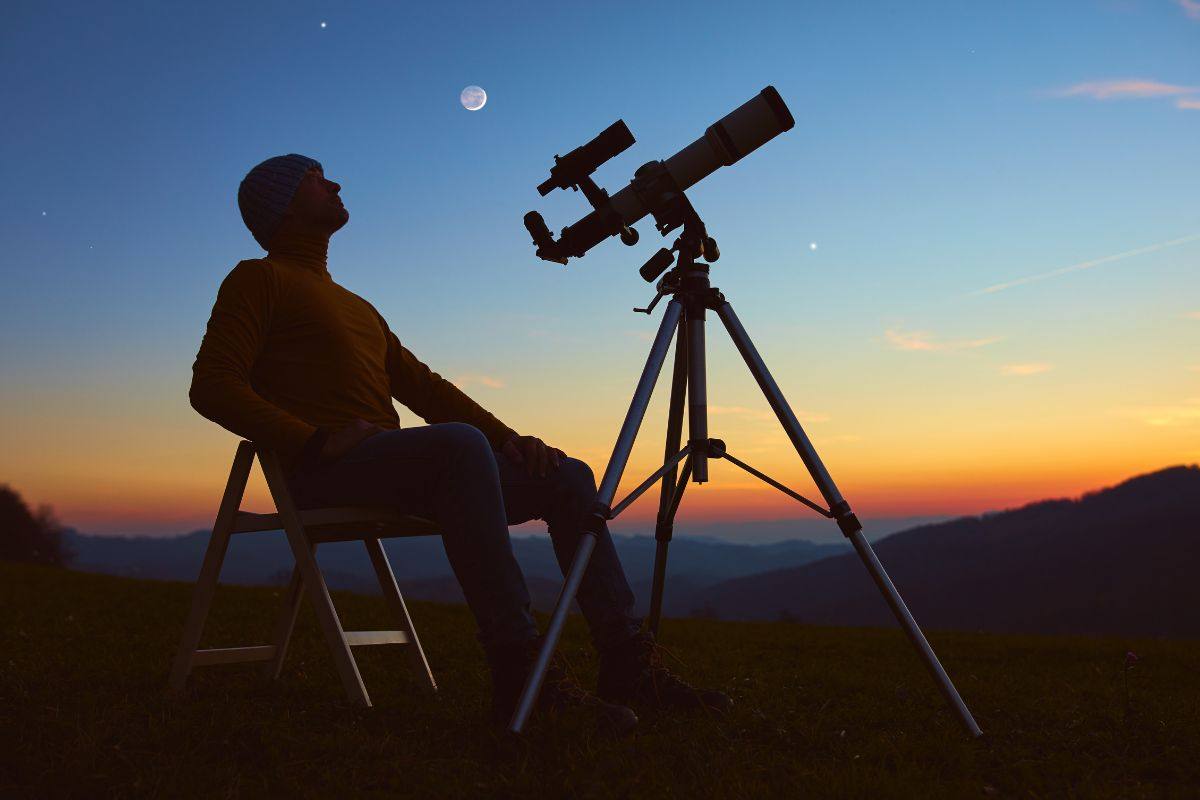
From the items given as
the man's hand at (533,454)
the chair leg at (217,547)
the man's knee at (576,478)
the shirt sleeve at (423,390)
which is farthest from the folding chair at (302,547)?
the shirt sleeve at (423,390)

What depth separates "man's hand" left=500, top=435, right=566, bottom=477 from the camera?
3842mm

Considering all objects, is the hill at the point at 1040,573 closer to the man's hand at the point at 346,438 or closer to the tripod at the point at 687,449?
the tripod at the point at 687,449

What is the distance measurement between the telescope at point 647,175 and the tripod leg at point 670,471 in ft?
1.87

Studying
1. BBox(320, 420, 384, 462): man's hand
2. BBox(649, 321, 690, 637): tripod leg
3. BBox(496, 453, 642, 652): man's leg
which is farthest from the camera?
BBox(649, 321, 690, 637): tripod leg

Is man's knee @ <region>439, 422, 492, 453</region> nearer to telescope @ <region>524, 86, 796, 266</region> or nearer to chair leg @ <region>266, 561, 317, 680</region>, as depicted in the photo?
telescope @ <region>524, 86, 796, 266</region>

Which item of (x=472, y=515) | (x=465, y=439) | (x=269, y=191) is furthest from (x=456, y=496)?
(x=269, y=191)

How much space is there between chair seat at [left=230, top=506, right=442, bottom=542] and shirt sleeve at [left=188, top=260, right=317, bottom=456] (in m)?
0.30

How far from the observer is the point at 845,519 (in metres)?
3.44

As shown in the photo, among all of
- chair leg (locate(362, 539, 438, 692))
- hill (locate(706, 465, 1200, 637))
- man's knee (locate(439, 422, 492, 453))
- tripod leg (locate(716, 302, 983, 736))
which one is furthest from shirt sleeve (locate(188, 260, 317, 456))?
hill (locate(706, 465, 1200, 637))

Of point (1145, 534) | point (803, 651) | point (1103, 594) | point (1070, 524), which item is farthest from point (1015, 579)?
point (803, 651)

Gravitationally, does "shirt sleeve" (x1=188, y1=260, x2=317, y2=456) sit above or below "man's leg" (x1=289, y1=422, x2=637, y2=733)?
above

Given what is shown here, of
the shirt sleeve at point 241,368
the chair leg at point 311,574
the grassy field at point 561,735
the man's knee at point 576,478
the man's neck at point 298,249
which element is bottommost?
the grassy field at point 561,735

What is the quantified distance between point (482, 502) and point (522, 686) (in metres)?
0.72

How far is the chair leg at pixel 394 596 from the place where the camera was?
4199 mm
